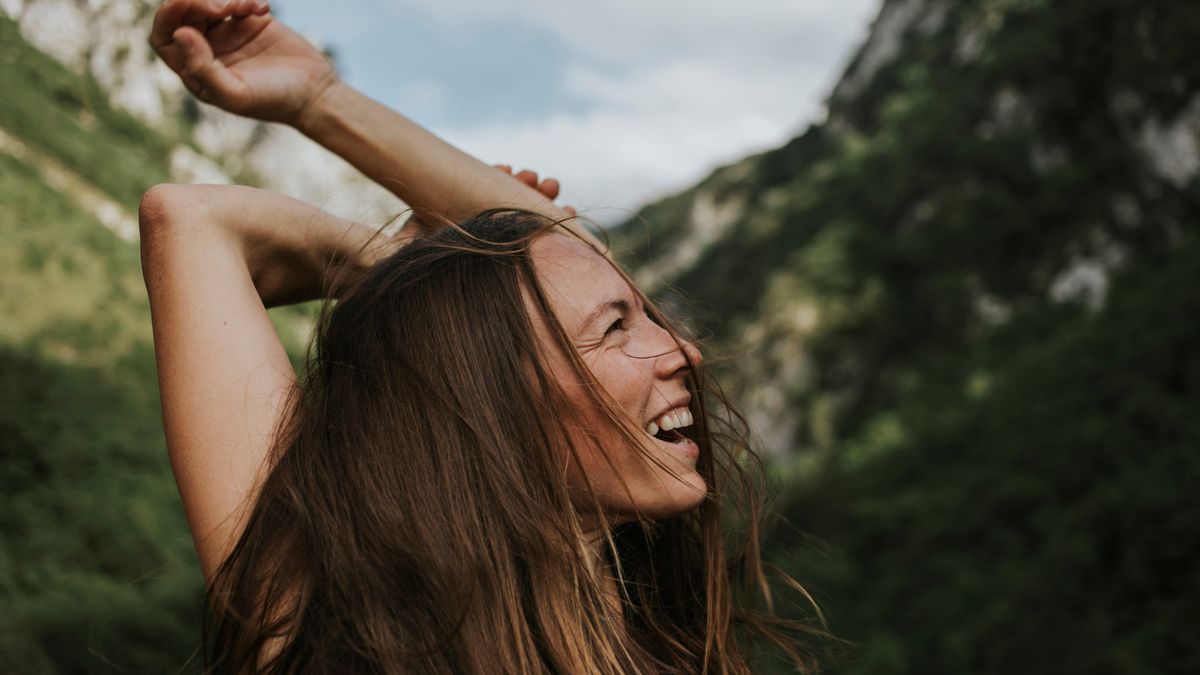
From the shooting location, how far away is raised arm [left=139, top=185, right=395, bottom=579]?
57.1 inches

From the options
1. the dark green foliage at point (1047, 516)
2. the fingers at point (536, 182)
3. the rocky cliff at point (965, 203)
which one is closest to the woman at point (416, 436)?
the fingers at point (536, 182)

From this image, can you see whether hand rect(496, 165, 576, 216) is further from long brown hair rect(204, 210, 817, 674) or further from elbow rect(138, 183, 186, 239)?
elbow rect(138, 183, 186, 239)

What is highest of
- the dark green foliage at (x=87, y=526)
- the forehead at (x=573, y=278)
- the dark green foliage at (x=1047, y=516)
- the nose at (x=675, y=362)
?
the forehead at (x=573, y=278)

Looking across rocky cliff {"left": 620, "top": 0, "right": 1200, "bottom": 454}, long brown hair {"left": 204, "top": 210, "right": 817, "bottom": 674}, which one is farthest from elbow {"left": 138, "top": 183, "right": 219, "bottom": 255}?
rocky cliff {"left": 620, "top": 0, "right": 1200, "bottom": 454}

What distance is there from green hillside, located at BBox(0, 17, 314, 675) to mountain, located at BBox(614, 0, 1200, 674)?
218 inches

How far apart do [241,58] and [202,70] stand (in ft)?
0.36

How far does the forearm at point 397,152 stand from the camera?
1.99 m

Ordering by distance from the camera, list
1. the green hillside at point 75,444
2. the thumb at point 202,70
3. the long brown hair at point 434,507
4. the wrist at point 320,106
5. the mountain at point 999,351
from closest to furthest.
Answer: the long brown hair at point 434,507
the thumb at point 202,70
the wrist at point 320,106
the green hillside at point 75,444
the mountain at point 999,351

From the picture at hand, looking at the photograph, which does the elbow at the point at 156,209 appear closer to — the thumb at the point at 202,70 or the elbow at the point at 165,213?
the elbow at the point at 165,213

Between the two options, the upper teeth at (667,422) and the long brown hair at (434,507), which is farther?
the upper teeth at (667,422)

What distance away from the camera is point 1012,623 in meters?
9.98

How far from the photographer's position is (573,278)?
168 centimetres

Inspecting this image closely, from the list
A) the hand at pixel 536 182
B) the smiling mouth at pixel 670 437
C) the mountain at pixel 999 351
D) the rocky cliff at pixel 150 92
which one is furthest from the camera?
the rocky cliff at pixel 150 92

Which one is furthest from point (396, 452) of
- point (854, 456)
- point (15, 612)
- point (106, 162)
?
point (106, 162)
